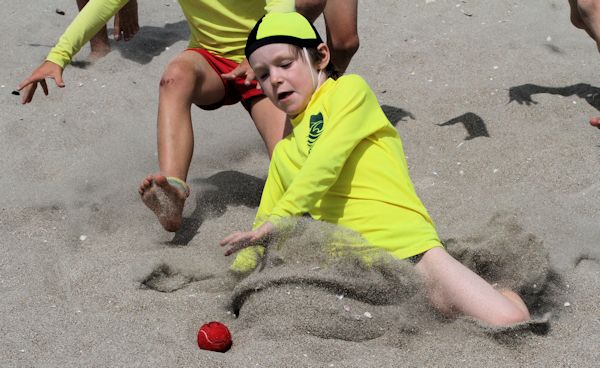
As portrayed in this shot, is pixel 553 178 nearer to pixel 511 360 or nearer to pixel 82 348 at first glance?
pixel 511 360

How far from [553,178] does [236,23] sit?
1.46 meters

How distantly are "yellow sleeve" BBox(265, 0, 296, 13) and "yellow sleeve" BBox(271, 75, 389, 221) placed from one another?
0.52 meters

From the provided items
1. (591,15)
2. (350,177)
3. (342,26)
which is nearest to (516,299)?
(350,177)

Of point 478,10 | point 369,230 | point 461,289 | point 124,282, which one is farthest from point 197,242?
point 478,10

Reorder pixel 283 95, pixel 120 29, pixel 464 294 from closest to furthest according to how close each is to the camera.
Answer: pixel 464 294, pixel 283 95, pixel 120 29

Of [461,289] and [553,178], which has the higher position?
[461,289]

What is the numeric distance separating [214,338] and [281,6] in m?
1.38

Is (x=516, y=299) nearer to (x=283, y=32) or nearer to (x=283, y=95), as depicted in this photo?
(x=283, y=95)

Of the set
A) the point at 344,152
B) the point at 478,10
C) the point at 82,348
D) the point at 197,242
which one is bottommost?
the point at 478,10

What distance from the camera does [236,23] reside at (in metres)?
3.85

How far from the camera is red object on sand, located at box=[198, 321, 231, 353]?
104 inches

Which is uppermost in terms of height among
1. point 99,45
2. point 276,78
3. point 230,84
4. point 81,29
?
point 276,78

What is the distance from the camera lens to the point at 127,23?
5.35 meters

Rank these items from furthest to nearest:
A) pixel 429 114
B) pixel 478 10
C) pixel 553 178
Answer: pixel 478 10
pixel 429 114
pixel 553 178
